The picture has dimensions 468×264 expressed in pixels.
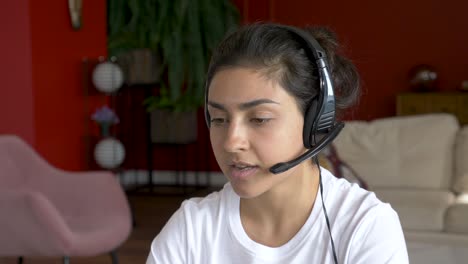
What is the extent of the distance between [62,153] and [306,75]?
410 cm

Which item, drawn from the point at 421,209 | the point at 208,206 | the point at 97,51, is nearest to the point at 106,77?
the point at 97,51

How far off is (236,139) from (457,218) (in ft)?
9.35

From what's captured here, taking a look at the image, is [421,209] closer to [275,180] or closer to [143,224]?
[143,224]

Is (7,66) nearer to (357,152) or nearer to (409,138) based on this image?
(357,152)

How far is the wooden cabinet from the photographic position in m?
5.70

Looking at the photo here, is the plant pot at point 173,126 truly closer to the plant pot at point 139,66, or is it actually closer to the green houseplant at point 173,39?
the green houseplant at point 173,39

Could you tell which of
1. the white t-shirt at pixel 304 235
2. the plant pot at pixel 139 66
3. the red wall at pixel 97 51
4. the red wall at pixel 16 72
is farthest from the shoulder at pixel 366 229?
the plant pot at pixel 139 66

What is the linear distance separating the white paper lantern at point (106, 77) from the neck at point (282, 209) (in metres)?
4.11

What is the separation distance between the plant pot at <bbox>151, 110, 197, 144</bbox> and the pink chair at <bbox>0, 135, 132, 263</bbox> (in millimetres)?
2609

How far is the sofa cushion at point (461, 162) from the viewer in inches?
156

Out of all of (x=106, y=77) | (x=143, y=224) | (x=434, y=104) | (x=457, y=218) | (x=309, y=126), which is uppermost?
(x=309, y=126)

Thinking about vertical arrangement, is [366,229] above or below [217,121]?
below

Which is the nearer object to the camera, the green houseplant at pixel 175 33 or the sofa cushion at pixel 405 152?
the sofa cushion at pixel 405 152

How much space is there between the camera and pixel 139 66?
611 cm
